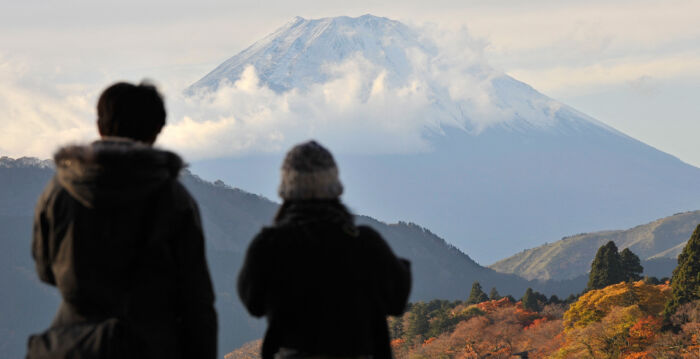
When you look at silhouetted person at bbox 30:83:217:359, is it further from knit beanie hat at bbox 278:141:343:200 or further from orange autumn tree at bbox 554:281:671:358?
orange autumn tree at bbox 554:281:671:358

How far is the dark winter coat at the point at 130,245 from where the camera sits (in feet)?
12.6

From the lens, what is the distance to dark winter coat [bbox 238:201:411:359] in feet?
13.6

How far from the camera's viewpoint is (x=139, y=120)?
13.6 ft

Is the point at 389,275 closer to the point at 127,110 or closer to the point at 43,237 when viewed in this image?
the point at 127,110

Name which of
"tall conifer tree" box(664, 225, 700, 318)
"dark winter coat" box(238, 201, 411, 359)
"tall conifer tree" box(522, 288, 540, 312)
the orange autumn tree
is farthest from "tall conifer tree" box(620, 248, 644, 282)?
"dark winter coat" box(238, 201, 411, 359)

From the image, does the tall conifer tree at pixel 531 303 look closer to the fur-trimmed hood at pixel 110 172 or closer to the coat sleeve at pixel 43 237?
the coat sleeve at pixel 43 237

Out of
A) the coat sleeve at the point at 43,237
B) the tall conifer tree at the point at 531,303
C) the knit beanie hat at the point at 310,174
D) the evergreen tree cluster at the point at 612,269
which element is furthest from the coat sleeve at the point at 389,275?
the tall conifer tree at the point at 531,303

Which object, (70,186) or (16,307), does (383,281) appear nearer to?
(70,186)

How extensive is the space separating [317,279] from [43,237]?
4.19 ft

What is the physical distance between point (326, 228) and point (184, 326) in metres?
0.80

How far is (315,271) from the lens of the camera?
4137 mm

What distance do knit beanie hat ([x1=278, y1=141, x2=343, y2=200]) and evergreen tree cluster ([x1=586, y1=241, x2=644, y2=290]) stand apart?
53.7 metres

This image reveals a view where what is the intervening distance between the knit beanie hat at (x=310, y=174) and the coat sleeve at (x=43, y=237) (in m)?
1.09

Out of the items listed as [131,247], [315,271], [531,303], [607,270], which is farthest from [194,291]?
[531,303]
